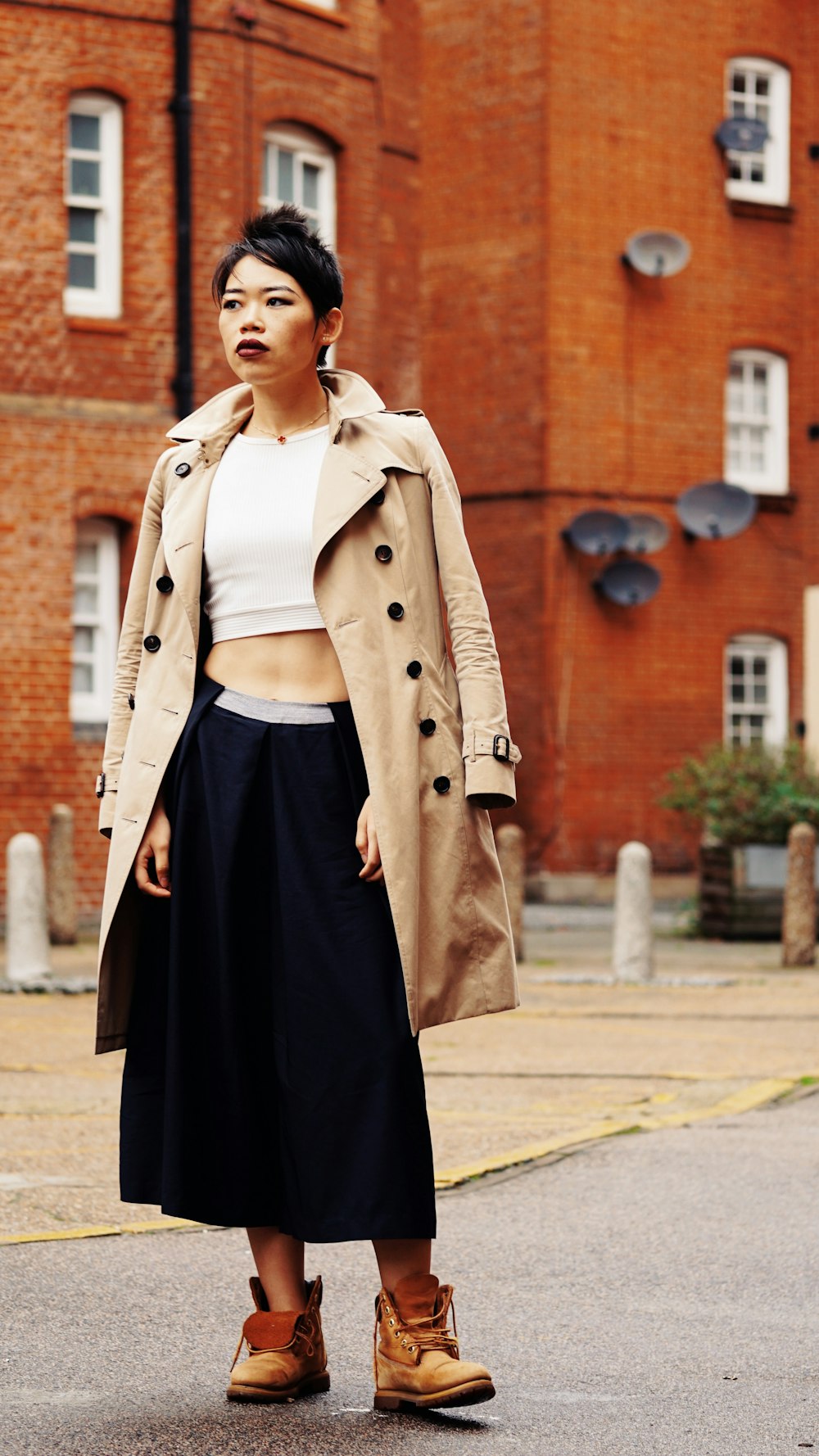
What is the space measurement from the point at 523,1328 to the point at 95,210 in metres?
16.7

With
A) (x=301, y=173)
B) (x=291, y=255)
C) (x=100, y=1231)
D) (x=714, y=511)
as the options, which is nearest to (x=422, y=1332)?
(x=100, y=1231)

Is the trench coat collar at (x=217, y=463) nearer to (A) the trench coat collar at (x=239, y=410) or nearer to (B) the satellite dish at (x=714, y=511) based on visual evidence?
(A) the trench coat collar at (x=239, y=410)

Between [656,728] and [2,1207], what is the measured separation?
20.4 meters

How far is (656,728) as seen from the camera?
26.2 metres

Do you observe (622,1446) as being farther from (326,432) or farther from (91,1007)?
(91,1007)

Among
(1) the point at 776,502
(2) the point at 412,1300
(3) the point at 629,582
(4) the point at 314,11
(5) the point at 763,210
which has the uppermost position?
(4) the point at 314,11

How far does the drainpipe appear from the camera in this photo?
20.4 metres

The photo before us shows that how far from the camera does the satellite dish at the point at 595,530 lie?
25516mm

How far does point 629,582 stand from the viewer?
84.3 ft

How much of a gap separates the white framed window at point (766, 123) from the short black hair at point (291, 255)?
78.5ft

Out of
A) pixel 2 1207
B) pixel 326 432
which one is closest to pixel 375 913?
pixel 326 432

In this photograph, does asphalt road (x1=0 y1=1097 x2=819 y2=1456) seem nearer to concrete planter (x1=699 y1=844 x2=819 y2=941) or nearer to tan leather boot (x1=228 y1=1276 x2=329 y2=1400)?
tan leather boot (x1=228 y1=1276 x2=329 y2=1400)

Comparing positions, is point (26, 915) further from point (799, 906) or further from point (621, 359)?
point (621, 359)

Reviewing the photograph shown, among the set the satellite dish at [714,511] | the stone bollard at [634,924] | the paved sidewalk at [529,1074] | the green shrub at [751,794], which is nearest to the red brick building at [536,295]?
the satellite dish at [714,511]
